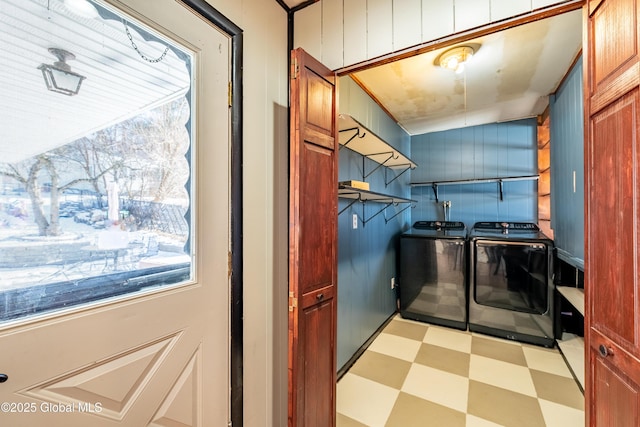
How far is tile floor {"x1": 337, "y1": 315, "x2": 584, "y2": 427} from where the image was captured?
1.62 meters

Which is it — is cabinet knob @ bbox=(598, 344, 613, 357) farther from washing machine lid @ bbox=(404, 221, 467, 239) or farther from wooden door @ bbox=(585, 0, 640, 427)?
washing machine lid @ bbox=(404, 221, 467, 239)

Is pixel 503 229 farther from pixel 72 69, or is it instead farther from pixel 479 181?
pixel 72 69

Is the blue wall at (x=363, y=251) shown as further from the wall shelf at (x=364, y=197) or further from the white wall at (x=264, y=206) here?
the white wall at (x=264, y=206)

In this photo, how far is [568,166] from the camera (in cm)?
211

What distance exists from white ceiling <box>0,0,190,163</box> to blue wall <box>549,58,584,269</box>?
2.61 metres

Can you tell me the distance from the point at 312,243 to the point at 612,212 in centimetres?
108

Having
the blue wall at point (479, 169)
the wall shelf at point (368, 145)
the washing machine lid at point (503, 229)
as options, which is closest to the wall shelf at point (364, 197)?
the wall shelf at point (368, 145)

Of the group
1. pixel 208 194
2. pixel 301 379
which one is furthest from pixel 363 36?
pixel 301 379

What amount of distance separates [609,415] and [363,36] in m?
1.76

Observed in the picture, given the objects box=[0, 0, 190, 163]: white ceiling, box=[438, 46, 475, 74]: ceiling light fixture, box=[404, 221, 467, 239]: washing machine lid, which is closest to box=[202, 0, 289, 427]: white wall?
box=[0, 0, 190, 163]: white ceiling

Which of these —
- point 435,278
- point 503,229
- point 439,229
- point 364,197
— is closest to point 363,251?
point 364,197

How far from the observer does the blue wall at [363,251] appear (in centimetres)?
212

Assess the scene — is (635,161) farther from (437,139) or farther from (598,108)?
(437,139)

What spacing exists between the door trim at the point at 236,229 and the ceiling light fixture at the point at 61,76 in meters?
0.51
